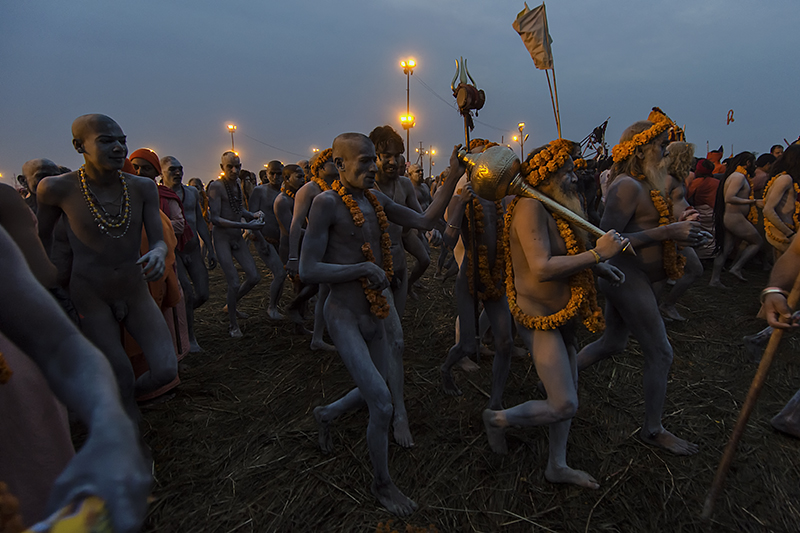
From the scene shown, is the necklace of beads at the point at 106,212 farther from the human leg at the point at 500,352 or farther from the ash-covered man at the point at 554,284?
the human leg at the point at 500,352

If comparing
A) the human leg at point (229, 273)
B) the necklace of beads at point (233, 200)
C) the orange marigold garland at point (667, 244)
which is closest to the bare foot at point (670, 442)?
the orange marigold garland at point (667, 244)

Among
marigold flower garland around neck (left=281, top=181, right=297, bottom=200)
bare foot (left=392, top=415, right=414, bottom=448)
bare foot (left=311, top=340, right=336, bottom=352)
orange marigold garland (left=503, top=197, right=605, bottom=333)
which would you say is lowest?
bare foot (left=392, top=415, right=414, bottom=448)

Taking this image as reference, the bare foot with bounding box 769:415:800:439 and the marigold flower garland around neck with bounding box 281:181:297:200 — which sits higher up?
the marigold flower garland around neck with bounding box 281:181:297:200

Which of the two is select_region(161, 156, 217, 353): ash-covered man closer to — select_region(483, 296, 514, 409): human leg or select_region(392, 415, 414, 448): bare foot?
select_region(392, 415, 414, 448): bare foot

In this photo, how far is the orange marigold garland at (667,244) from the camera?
3.59m

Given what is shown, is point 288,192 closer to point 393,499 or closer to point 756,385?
point 393,499

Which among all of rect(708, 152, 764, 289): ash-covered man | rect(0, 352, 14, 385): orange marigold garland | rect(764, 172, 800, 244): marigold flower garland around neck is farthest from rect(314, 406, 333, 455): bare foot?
rect(708, 152, 764, 289): ash-covered man

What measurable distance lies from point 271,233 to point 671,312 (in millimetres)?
6873

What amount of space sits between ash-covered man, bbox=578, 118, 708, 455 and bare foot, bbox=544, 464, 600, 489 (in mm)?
864

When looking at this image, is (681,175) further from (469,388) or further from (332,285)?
(332,285)

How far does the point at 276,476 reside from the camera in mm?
3490

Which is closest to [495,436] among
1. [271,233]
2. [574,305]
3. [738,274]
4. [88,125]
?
[574,305]

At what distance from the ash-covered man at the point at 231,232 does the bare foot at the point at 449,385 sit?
3557 mm

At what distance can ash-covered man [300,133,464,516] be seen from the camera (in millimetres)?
3031
